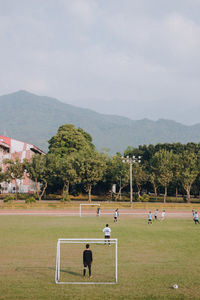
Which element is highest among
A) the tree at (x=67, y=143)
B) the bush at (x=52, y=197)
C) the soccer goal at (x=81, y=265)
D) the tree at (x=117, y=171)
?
the tree at (x=67, y=143)

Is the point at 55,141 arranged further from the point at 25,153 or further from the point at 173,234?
the point at 173,234

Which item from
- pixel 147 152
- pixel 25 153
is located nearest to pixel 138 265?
pixel 25 153

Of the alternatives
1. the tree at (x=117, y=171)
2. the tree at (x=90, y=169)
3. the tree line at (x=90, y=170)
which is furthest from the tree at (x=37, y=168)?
the tree at (x=117, y=171)

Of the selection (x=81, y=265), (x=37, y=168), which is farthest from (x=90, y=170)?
(x=81, y=265)

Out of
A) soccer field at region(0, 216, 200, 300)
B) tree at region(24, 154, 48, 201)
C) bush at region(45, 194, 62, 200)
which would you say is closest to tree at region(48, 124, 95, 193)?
tree at region(24, 154, 48, 201)

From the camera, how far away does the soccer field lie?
45.6ft

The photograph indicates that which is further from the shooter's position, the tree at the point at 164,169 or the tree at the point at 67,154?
the tree at the point at 164,169

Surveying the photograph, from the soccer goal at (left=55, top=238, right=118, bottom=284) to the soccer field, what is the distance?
0.05 metres

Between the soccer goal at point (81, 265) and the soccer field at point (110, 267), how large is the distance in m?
0.05

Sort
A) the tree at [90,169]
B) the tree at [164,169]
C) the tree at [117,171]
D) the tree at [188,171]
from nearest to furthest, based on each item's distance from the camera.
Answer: the tree at [90,169], the tree at [188,171], the tree at [164,169], the tree at [117,171]

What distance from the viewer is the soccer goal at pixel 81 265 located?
15836 mm

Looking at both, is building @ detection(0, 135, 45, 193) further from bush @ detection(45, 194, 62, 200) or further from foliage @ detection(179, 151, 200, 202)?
foliage @ detection(179, 151, 200, 202)

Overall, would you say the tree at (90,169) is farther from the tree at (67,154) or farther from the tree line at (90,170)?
the tree at (67,154)

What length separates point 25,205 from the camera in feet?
199
